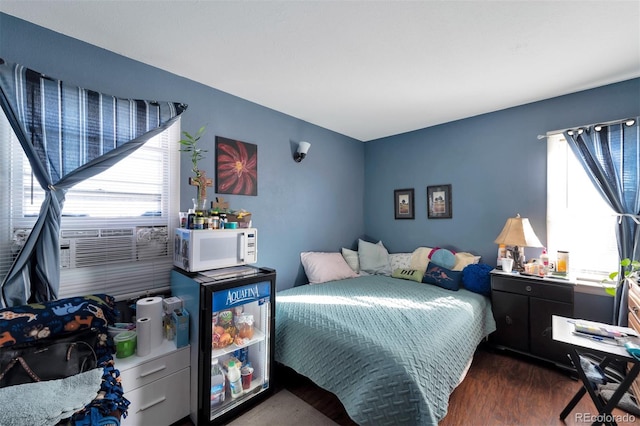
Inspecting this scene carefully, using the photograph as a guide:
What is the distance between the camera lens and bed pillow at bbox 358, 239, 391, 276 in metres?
3.44

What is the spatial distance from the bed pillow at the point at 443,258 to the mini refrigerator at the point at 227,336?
6.80 ft

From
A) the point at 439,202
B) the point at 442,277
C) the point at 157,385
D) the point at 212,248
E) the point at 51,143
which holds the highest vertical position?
the point at 51,143

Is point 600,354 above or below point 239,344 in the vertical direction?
above

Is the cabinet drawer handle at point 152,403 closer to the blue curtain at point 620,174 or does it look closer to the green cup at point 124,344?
the green cup at point 124,344

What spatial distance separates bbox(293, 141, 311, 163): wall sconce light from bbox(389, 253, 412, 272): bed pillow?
1773mm

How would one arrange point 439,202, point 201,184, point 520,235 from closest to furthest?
1. point 201,184
2. point 520,235
3. point 439,202

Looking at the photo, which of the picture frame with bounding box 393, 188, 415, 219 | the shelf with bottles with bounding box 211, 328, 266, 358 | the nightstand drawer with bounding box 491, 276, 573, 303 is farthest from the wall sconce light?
the nightstand drawer with bounding box 491, 276, 573, 303

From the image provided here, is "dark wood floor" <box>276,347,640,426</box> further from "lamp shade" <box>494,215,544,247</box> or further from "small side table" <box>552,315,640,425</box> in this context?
"lamp shade" <box>494,215,544,247</box>

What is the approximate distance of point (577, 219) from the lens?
2484 millimetres

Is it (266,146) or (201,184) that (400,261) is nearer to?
(266,146)

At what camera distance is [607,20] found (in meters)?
→ 1.53

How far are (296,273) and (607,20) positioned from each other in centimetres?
311

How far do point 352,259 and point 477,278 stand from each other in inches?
56.6

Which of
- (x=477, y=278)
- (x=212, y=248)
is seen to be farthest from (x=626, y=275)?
(x=212, y=248)
